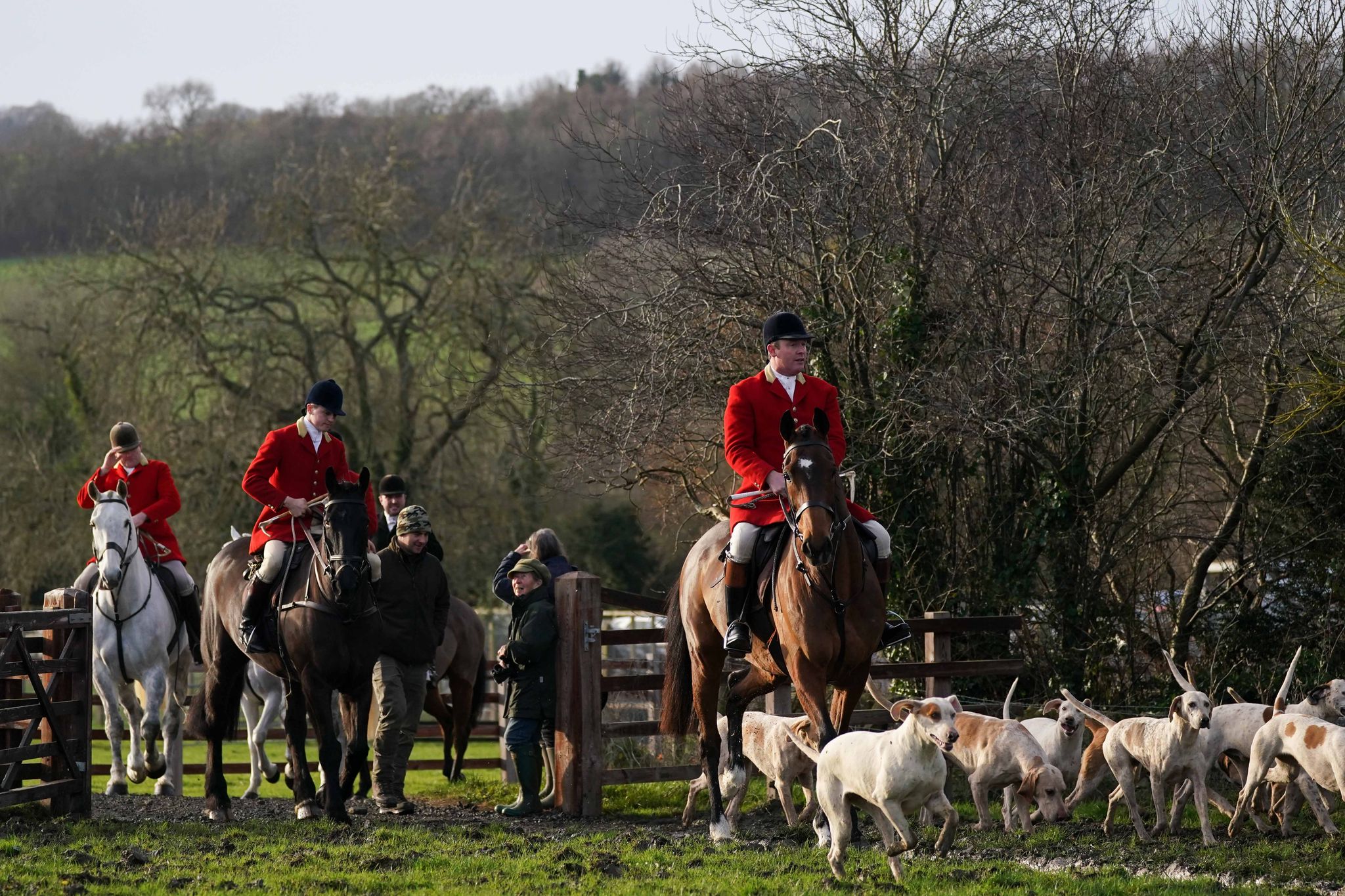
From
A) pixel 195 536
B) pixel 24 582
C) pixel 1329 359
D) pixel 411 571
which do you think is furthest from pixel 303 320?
pixel 1329 359

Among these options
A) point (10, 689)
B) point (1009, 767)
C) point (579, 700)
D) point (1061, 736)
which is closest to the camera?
point (1009, 767)

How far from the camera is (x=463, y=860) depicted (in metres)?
7.46

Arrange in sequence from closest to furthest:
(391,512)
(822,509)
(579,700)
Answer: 1. (822,509)
2. (579,700)
3. (391,512)

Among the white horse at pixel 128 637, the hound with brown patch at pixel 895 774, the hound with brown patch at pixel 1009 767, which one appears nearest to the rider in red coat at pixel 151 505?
the white horse at pixel 128 637

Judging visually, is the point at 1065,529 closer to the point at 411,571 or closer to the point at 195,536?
the point at 411,571

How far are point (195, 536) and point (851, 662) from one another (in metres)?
19.2

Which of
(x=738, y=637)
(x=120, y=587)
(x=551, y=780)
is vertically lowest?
(x=551, y=780)

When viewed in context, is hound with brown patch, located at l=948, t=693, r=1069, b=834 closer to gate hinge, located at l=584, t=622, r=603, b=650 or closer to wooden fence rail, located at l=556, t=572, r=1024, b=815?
wooden fence rail, located at l=556, t=572, r=1024, b=815

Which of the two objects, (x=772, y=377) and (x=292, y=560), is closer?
(x=772, y=377)

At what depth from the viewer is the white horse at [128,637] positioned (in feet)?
36.1

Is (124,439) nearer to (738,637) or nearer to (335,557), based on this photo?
(335,557)

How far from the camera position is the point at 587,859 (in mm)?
7574

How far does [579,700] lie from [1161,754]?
3.82 metres

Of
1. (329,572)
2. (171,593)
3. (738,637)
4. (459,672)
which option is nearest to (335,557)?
(329,572)
